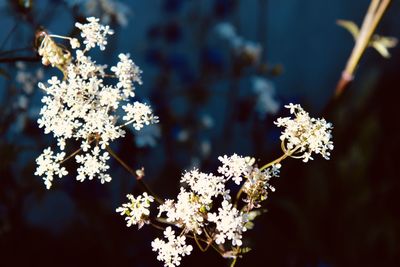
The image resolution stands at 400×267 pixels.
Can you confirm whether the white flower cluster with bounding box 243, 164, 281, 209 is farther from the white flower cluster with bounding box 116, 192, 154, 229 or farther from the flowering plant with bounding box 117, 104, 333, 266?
the white flower cluster with bounding box 116, 192, 154, 229

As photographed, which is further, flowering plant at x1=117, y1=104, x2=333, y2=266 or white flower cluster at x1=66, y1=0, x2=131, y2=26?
white flower cluster at x1=66, y1=0, x2=131, y2=26

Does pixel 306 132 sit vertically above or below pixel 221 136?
below

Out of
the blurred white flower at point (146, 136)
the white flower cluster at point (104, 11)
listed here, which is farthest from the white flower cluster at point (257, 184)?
the white flower cluster at point (104, 11)

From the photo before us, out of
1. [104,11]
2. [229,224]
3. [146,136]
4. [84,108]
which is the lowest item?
[229,224]

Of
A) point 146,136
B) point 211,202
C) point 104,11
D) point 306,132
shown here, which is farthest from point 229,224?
point 104,11

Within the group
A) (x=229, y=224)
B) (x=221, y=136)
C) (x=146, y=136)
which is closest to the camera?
(x=229, y=224)

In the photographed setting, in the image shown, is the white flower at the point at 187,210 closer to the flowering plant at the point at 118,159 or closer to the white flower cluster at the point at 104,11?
the flowering plant at the point at 118,159

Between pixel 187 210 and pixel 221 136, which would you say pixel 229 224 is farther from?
pixel 221 136

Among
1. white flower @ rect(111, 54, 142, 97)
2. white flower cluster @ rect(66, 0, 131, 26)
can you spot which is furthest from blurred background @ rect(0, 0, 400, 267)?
white flower @ rect(111, 54, 142, 97)

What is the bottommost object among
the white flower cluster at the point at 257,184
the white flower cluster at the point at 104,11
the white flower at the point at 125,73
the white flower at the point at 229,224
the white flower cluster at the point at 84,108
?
the white flower at the point at 229,224

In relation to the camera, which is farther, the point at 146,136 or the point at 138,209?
the point at 146,136
